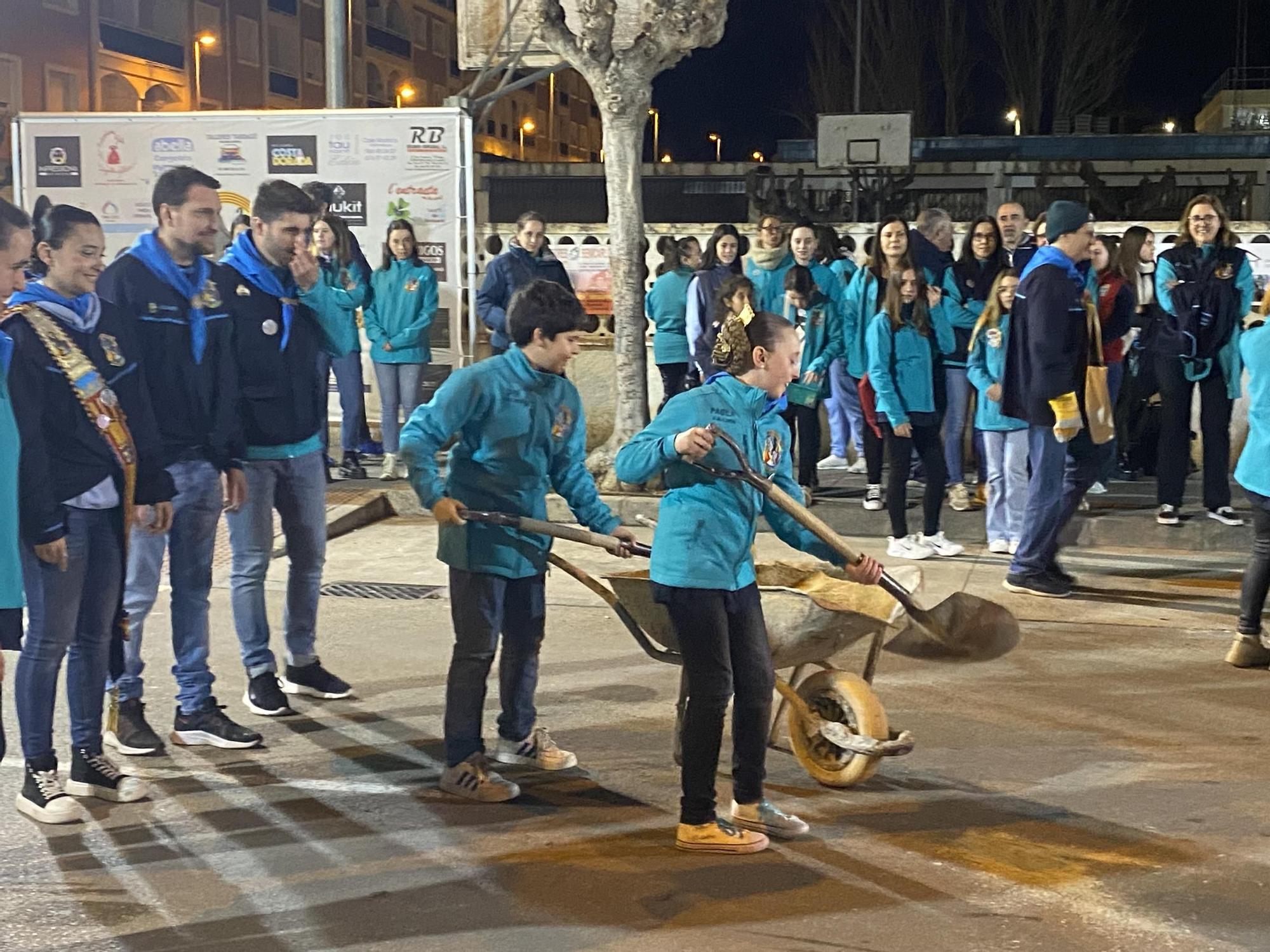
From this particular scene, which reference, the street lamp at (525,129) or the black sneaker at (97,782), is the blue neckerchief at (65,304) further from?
the street lamp at (525,129)

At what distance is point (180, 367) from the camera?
5.99 m

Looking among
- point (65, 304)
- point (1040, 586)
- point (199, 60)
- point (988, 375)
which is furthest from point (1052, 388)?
point (199, 60)

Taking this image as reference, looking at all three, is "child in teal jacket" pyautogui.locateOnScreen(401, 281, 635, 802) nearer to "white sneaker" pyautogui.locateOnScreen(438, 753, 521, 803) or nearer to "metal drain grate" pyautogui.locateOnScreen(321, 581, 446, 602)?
"white sneaker" pyautogui.locateOnScreen(438, 753, 521, 803)

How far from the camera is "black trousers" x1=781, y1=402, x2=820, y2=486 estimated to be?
36.0 ft

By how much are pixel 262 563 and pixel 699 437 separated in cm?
268

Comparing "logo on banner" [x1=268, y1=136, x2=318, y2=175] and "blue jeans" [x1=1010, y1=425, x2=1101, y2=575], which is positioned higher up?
"logo on banner" [x1=268, y1=136, x2=318, y2=175]

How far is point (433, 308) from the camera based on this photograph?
40.3 feet

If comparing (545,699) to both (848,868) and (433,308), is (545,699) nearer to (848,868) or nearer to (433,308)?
(848,868)

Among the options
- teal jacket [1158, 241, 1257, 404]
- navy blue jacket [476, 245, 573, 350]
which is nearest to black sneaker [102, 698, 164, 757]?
navy blue jacket [476, 245, 573, 350]

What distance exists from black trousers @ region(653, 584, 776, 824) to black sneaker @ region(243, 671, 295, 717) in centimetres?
218

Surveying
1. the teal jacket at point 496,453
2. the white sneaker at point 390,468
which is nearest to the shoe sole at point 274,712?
the teal jacket at point 496,453

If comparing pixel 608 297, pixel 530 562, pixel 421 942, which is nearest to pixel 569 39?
pixel 608 297

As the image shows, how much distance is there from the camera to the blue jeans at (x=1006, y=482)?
9.40 meters

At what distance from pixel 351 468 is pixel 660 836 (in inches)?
298
